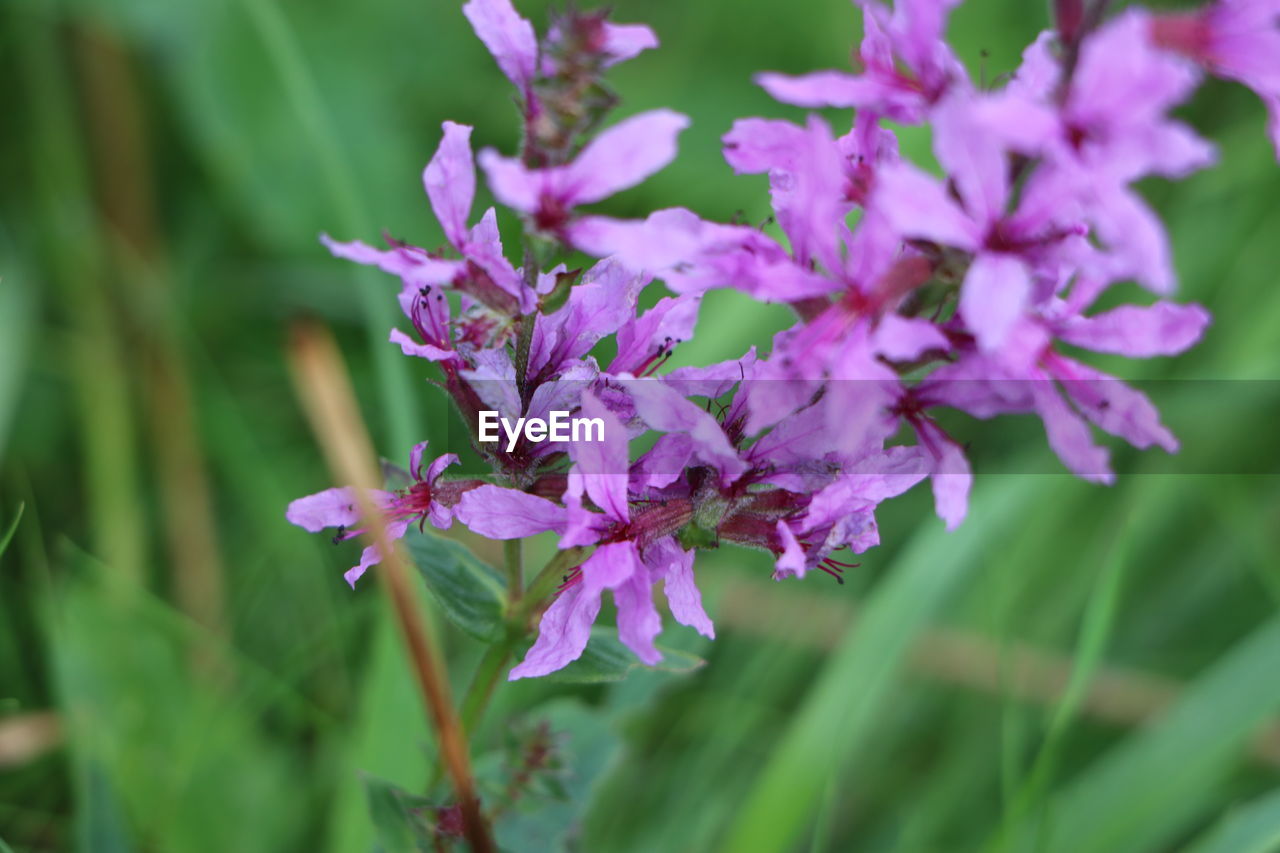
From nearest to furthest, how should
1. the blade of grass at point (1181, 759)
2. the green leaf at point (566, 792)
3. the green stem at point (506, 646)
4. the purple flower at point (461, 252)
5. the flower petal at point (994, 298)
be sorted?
the flower petal at point (994, 298)
the purple flower at point (461, 252)
the green stem at point (506, 646)
the green leaf at point (566, 792)
the blade of grass at point (1181, 759)

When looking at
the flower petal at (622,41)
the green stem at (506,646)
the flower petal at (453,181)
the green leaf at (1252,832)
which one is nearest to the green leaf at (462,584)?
the green stem at (506,646)

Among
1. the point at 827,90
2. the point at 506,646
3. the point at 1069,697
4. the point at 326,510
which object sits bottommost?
the point at 1069,697

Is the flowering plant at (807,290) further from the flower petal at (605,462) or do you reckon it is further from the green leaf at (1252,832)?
the green leaf at (1252,832)

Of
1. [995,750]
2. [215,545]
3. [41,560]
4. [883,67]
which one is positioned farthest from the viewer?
[215,545]

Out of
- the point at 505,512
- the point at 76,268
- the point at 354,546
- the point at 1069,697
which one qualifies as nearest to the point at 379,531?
the point at 505,512

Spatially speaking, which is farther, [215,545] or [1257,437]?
[1257,437]

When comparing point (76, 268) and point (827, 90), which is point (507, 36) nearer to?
point (827, 90)

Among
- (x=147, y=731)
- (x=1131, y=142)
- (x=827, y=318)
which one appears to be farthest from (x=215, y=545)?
(x=1131, y=142)

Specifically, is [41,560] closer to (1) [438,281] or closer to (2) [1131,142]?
(1) [438,281]
